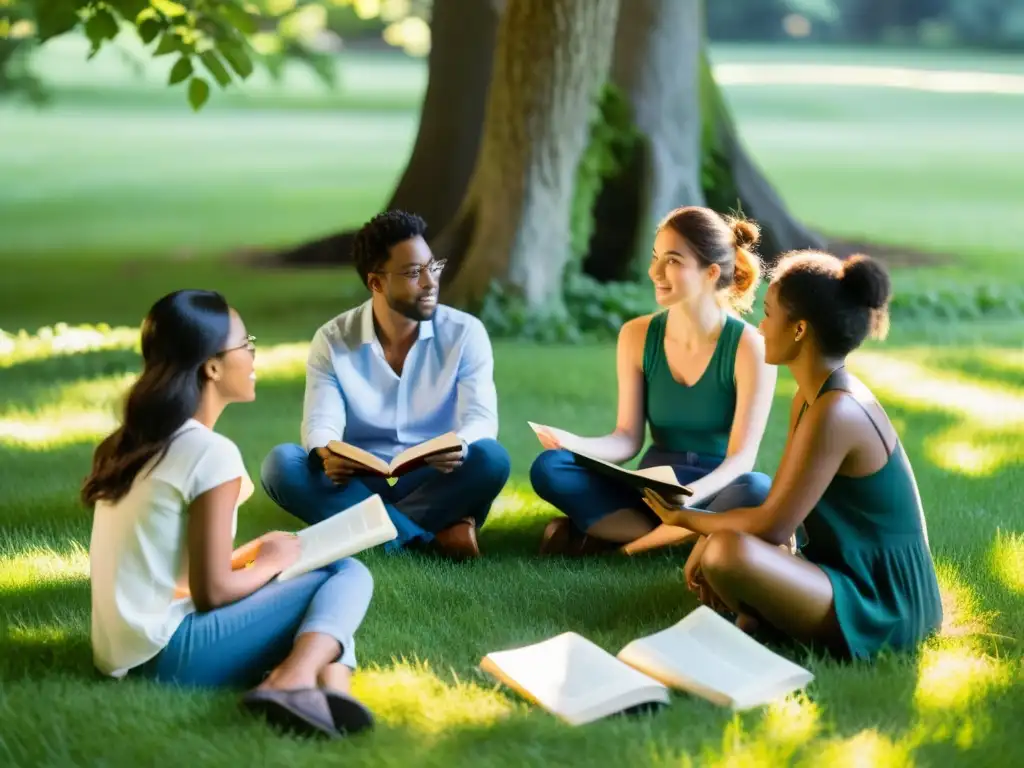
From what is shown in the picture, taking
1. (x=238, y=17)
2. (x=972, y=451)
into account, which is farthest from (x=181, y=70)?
(x=972, y=451)

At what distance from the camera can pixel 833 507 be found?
13.8 feet

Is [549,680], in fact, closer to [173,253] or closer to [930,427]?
[930,427]

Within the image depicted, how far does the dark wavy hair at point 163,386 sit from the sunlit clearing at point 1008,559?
2.71 m

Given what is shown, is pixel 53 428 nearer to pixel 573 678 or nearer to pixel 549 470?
pixel 549 470

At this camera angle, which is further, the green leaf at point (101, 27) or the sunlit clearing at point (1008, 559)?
the green leaf at point (101, 27)

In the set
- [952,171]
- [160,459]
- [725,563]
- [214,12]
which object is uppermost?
[214,12]

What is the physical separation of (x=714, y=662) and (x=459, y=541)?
148cm

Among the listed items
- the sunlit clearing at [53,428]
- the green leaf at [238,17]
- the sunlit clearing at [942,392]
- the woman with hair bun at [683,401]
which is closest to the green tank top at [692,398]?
the woman with hair bun at [683,401]

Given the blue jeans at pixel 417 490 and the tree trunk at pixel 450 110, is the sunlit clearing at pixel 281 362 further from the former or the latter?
the blue jeans at pixel 417 490

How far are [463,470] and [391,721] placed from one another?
1585 mm

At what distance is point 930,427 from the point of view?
7285mm

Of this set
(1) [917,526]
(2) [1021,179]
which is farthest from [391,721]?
(2) [1021,179]

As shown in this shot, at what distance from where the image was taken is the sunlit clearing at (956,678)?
3846 millimetres

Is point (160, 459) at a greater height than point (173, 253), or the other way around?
point (160, 459)
